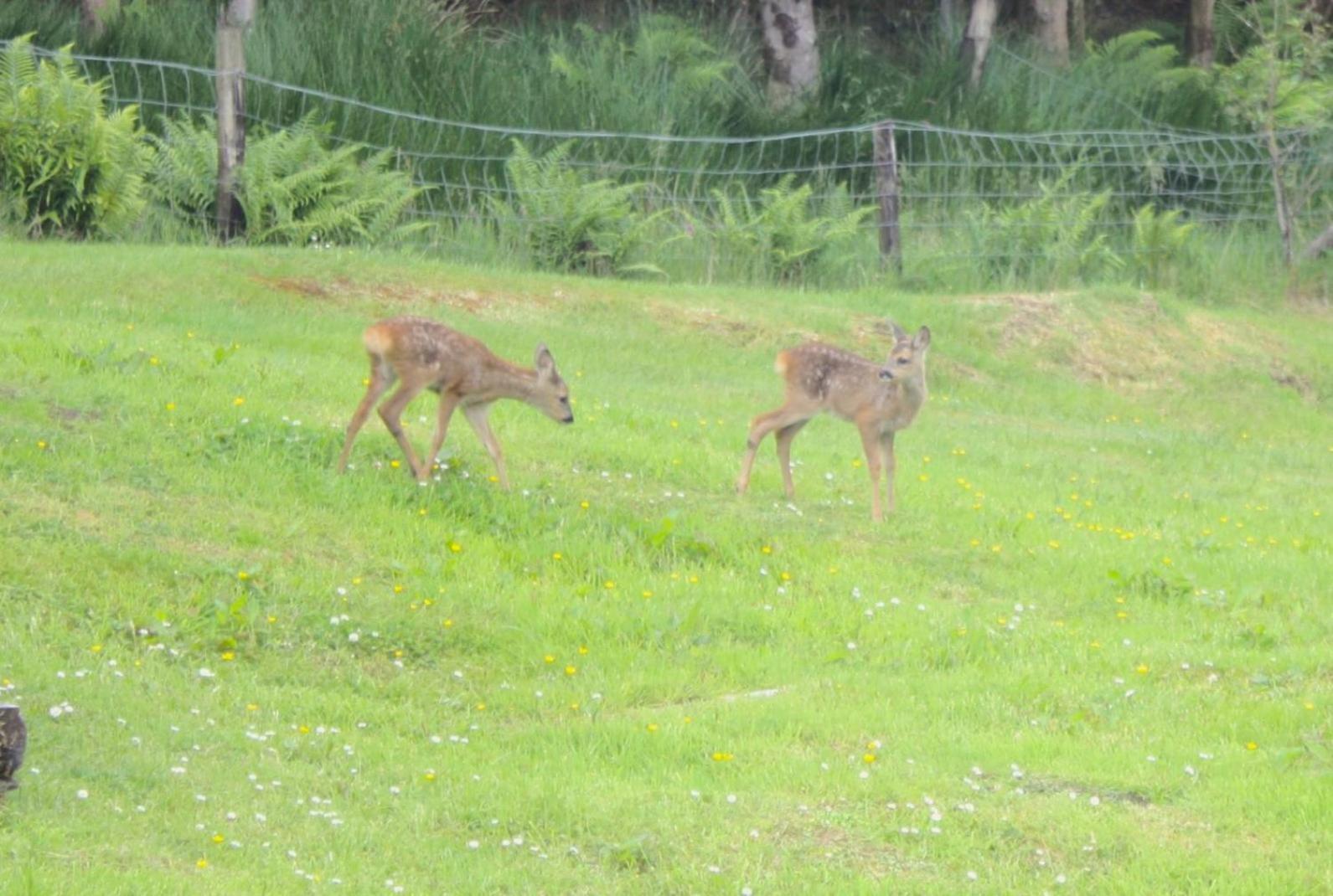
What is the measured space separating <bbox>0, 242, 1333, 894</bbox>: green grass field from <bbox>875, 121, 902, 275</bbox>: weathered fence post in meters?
4.95

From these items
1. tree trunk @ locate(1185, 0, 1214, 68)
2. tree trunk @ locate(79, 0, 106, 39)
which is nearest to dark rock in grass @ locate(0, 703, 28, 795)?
tree trunk @ locate(79, 0, 106, 39)

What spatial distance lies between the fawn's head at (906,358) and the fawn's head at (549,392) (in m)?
2.14

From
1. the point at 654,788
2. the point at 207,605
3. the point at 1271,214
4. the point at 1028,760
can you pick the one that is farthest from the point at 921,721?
the point at 1271,214

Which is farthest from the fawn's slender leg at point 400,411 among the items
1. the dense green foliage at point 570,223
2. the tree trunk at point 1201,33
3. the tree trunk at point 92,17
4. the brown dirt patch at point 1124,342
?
the tree trunk at point 1201,33

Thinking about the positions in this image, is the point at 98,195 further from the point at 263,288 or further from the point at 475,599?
the point at 475,599

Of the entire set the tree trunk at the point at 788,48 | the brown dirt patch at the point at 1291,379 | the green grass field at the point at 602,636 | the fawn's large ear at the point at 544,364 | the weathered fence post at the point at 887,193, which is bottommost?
the brown dirt patch at the point at 1291,379

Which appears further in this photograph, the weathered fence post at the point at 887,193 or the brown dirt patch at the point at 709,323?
the weathered fence post at the point at 887,193

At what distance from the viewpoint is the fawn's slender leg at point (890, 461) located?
13.5 metres

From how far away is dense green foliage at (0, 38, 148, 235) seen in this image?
60.8 feet

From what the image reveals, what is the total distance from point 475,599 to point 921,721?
8.57ft

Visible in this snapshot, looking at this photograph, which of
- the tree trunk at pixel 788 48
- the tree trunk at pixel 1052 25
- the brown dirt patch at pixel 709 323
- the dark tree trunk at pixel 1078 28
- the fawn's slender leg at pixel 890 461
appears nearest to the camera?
the fawn's slender leg at pixel 890 461

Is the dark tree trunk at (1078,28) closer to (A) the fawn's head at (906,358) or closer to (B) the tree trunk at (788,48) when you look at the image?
(B) the tree trunk at (788,48)

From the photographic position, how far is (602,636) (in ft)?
34.2

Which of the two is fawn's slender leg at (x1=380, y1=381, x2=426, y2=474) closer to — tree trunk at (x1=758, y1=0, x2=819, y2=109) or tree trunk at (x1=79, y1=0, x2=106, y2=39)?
tree trunk at (x1=79, y1=0, x2=106, y2=39)
